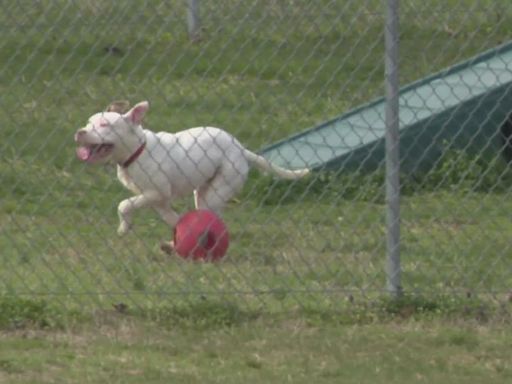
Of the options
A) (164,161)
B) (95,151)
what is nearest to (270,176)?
(164,161)

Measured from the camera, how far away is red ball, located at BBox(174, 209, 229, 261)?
7.29 metres

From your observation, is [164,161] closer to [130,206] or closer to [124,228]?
[130,206]

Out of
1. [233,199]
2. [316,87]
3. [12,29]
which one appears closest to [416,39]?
[316,87]

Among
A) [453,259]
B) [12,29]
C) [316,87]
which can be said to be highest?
[453,259]

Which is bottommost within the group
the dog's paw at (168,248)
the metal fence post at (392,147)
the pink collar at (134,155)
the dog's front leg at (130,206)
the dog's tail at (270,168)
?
the dog's front leg at (130,206)

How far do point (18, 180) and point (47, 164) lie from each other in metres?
0.43

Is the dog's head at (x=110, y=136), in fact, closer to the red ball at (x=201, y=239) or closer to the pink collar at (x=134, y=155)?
the pink collar at (x=134, y=155)

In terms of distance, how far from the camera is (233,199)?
28.6 ft

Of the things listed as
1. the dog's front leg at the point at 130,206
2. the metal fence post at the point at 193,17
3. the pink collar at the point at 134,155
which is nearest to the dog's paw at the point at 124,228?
the dog's front leg at the point at 130,206

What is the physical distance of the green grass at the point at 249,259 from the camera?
19.0ft

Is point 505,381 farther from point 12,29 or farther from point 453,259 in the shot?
point 12,29

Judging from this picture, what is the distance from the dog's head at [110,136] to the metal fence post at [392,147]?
5.53 ft

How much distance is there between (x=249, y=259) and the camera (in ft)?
24.3

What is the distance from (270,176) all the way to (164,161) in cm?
129
